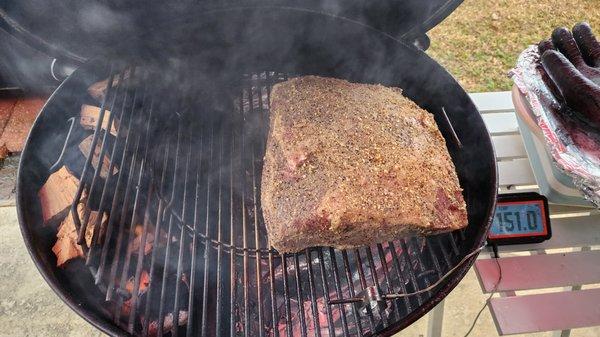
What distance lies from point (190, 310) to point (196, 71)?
116 centimetres

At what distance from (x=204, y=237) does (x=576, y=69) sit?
69.3 inches

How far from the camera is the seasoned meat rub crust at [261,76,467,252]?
62.3 inches

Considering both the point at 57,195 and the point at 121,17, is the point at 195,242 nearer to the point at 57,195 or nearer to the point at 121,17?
the point at 57,195

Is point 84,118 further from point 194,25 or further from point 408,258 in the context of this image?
point 408,258

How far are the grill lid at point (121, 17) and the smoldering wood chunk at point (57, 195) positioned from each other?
2.09 ft

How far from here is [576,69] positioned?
205cm

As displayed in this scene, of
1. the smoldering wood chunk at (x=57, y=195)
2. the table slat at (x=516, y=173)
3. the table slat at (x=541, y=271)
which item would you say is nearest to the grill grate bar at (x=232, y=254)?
the smoldering wood chunk at (x=57, y=195)

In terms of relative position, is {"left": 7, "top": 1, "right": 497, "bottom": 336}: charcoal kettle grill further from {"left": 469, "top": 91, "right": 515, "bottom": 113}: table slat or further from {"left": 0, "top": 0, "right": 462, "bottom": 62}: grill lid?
{"left": 469, "top": 91, "right": 515, "bottom": 113}: table slat

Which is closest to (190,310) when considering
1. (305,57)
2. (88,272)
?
(88,272)

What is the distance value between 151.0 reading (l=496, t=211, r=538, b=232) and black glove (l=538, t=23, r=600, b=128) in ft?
1.60

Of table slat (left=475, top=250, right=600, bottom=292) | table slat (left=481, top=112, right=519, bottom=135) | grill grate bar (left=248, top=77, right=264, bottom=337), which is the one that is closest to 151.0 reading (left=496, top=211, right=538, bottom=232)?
table slat (left=475, top=250, right=600, bottom=292)

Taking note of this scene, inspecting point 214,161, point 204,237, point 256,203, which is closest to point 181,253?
point 204,237

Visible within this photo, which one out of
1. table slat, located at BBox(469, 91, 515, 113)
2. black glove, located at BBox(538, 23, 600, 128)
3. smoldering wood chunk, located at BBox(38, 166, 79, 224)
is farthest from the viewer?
table slat, located at BBox(469, 91, 515, 113)

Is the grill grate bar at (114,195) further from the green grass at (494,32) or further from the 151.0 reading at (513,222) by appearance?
the green grass at (494,32)
